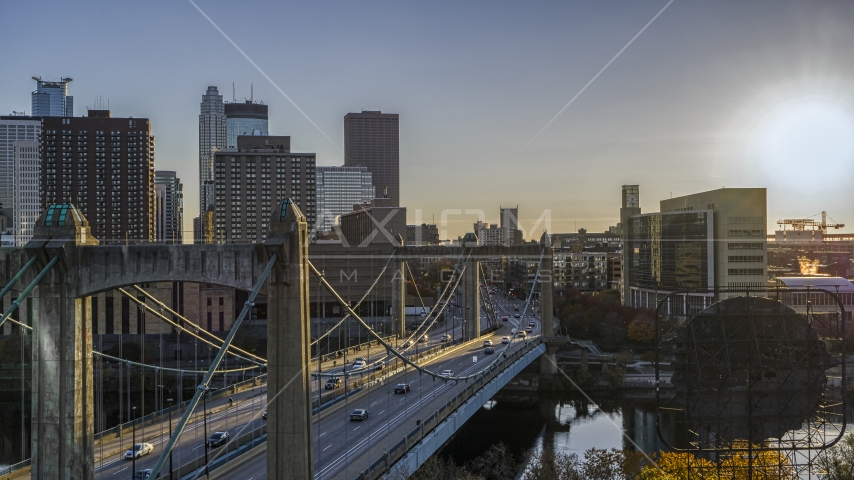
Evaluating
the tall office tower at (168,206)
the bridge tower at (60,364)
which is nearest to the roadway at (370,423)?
the bridge tower at (60,364)

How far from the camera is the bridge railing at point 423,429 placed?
17.2 meters

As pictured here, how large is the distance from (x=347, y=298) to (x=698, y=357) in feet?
142

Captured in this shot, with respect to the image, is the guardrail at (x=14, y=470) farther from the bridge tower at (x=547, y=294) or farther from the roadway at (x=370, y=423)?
the bridge tower at (x=547, y=294)

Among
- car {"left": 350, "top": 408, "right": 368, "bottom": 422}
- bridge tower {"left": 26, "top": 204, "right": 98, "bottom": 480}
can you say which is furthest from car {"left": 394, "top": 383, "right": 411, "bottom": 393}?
bridge tower {"left": 26, "top": 204, "right": 98, "bottom": 480}

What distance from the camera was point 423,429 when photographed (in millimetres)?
20562

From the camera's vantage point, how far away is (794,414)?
1731cm

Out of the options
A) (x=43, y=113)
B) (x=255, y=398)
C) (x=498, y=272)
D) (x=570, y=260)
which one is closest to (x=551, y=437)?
(x=255, y=398)

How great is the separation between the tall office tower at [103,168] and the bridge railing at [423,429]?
227 feet

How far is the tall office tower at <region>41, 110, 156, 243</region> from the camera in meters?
87.2

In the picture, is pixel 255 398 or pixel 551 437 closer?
pixel 255 398

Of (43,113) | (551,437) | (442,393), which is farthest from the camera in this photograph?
(43,113)

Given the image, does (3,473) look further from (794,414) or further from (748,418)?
(794,414)

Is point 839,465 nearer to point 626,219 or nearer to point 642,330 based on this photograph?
point 642,330

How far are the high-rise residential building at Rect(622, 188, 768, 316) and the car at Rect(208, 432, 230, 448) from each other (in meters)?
37.5
